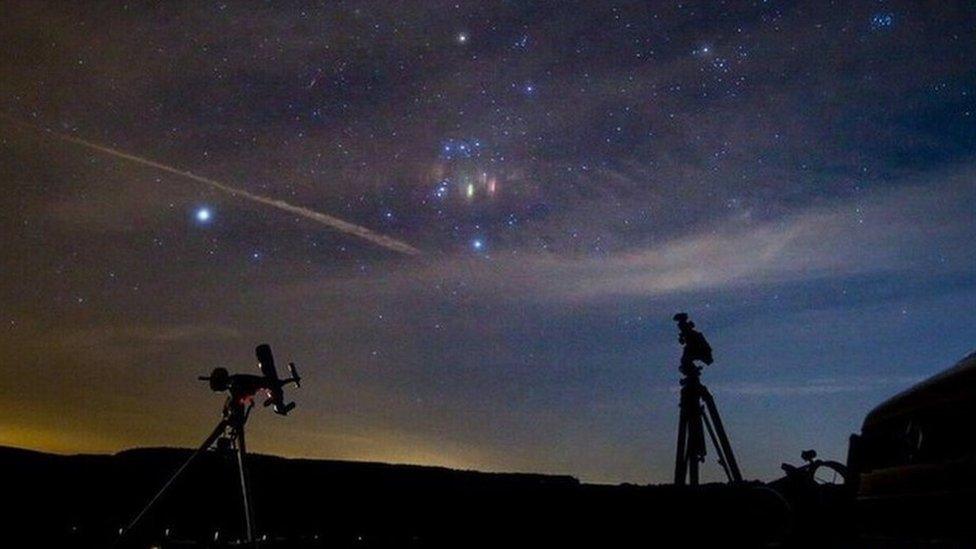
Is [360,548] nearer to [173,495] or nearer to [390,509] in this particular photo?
[390,509]

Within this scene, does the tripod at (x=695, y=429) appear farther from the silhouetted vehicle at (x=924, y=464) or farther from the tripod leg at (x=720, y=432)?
the silhouetted vehicle at (x=924, y=464)

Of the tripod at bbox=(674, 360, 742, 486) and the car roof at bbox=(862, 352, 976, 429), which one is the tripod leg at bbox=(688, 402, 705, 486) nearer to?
the tripod at bbox=(674, 360, 742, 486)

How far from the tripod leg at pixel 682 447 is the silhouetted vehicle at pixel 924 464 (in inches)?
158

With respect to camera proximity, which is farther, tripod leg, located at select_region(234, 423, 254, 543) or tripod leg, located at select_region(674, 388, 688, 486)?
tripod leg, located at select_region(674, 388, 688, 486)

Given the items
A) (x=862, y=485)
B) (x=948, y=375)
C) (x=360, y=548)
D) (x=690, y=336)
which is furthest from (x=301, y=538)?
(x=690, y=336)

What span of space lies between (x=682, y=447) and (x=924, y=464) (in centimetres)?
480

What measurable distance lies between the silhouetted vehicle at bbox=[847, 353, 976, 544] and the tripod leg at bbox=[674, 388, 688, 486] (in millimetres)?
4008

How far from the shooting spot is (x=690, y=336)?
795cm

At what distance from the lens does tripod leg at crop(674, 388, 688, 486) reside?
7691mm

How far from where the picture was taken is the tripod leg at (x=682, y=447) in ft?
25.2

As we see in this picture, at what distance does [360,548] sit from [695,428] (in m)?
4.37

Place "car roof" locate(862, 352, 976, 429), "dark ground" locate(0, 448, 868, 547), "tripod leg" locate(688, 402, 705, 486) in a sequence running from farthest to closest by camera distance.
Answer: "tripod leg" locate(688, 402, 705, 486)
"dark ground" locate(0, 448, 868, 547)
"car roof" locate(862, 352, 976, 429)

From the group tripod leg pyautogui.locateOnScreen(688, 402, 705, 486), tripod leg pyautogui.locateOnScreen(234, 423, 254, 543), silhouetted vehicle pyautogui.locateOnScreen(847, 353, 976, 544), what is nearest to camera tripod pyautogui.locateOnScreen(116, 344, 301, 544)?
tripod leg pyautogui.locateOnScreen(234, 423, 254, 543)

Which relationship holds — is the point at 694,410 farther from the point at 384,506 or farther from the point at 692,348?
the point at 384,506
